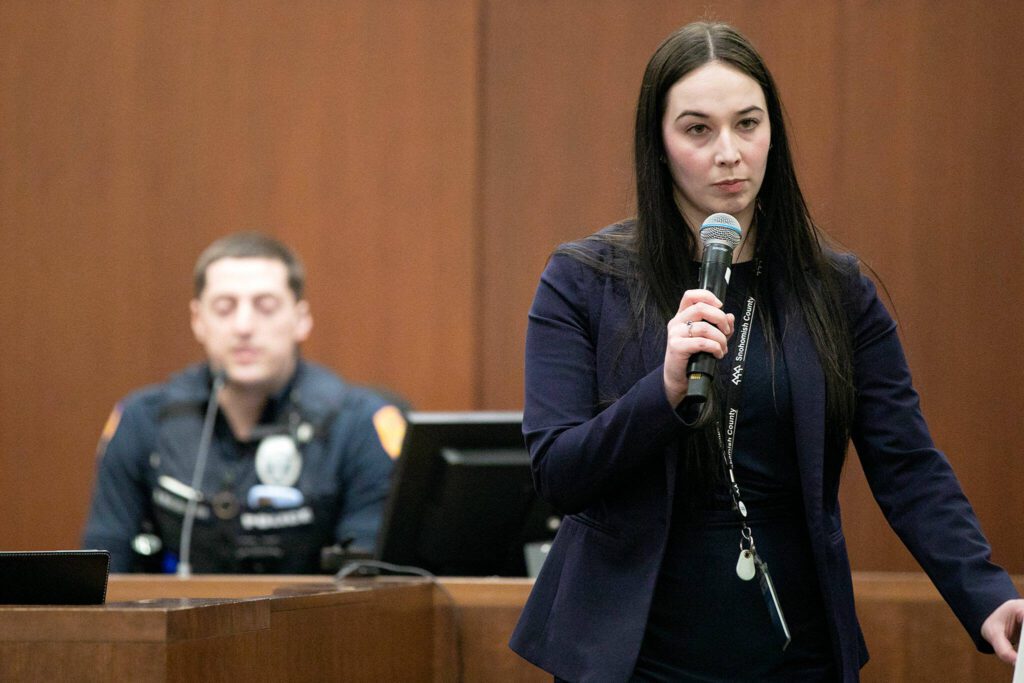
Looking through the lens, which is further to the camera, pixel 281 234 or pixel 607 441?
pixel 281 234

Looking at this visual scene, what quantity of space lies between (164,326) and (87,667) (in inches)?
131

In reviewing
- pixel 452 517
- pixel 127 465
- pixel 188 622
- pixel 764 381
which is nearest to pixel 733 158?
pixel 764 381

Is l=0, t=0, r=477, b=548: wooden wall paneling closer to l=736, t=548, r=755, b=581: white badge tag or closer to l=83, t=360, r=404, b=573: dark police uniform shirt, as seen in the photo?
l=83, t=360, r=404, b=573: dark police uniform shirt

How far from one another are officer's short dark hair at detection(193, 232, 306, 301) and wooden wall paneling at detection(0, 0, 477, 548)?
90 cm

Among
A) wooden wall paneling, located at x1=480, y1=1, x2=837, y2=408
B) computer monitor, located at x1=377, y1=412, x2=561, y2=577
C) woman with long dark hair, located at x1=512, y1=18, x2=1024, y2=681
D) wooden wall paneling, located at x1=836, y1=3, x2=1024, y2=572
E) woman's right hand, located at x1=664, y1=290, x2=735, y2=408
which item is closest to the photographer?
woman's right hand, located at x1=664, y1=290, x2=735, y2=408

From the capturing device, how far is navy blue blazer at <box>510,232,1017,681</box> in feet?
4.22

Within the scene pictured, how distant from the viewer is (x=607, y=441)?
1257 millimetres

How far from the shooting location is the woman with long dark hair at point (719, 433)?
51.6 inches

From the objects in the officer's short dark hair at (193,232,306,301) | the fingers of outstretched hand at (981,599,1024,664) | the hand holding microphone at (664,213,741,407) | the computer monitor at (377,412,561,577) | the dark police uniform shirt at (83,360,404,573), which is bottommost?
the dark police uniform shirt at (83,360,404,573)

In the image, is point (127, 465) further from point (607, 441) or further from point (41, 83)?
point (607, 441)

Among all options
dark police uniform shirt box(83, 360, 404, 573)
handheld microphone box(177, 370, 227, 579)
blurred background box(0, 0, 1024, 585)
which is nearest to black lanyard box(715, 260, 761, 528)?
dark police uniform shirt box(83, 360, 404, 573)

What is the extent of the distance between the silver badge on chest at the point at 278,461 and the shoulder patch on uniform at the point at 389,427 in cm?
22

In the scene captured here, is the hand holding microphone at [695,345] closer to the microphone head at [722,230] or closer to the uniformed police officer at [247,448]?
the microphone head at [722,230]

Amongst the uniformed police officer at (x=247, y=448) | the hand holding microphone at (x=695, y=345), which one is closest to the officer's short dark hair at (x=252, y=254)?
the uniformed police officer at (x=247, y=448)
